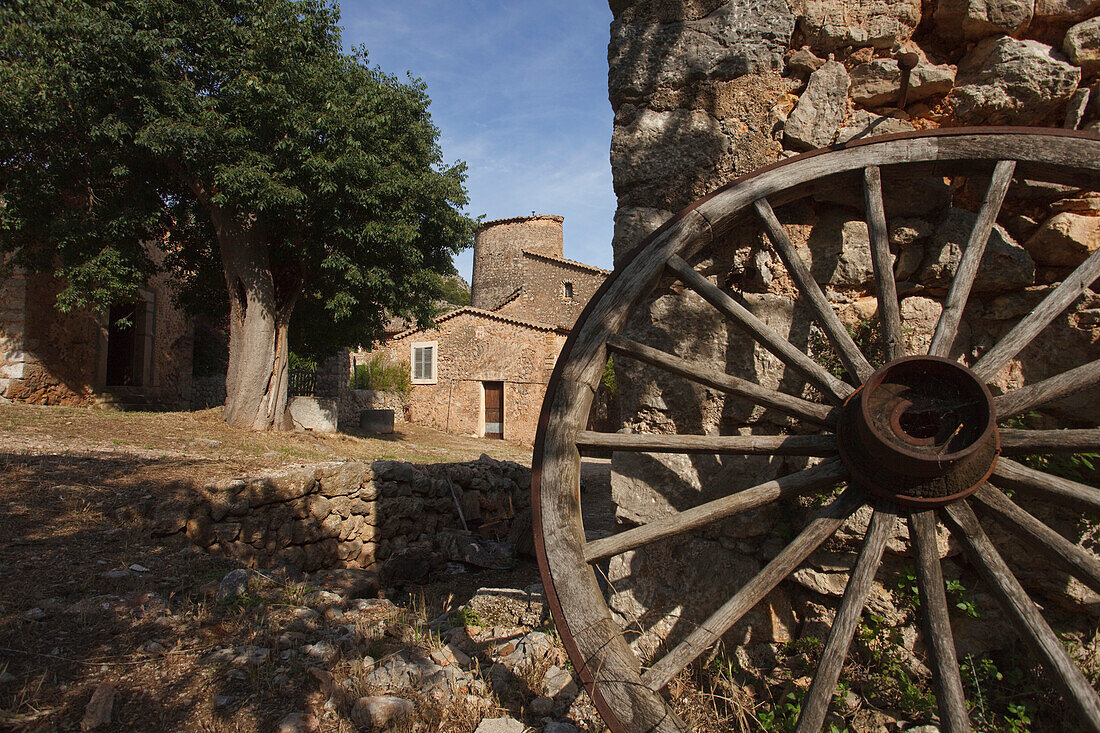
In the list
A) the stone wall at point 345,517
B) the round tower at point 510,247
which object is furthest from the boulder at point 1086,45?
the round tower at point 510,247

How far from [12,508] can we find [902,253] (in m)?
5.42

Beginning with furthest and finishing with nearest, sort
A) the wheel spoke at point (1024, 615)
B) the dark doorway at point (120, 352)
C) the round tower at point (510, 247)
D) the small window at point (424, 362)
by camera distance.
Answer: the round tower at point (510, 247) → the small window at point (424, 362) → the dark doorway at point (120, 352) → the wheel spoke at point (1024, 615)

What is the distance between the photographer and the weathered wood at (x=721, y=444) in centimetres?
196

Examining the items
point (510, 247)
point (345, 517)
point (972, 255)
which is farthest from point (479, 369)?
point (972, 255)

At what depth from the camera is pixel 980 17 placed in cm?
238

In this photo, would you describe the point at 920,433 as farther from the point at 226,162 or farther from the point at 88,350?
the point at 88,350

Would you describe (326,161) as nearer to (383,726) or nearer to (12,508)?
(12,508)

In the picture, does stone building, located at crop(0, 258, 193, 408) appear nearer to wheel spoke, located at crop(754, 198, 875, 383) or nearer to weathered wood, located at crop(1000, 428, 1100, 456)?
wheel spoke, located at crop(754, 198, 875, 383)

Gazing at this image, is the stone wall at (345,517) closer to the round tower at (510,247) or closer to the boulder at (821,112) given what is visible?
the boulder at (821,112)

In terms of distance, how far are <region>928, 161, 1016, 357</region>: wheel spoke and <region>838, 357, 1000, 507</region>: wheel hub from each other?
0.63ft

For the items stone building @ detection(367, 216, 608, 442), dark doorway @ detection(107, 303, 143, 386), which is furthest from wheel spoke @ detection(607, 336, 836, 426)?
stone building @ detection(367, 216, 608, 442)

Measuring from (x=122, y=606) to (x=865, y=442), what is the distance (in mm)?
3238

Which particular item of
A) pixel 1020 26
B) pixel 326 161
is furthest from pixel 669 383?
pixel 326 161

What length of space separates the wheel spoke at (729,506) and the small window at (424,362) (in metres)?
16.1
